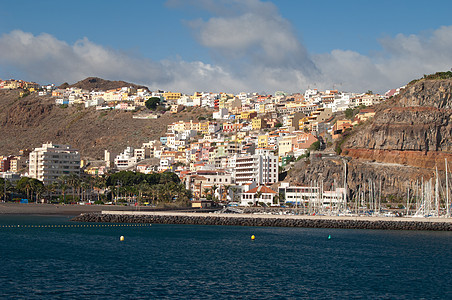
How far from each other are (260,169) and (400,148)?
3337cm

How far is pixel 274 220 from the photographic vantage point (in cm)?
8488

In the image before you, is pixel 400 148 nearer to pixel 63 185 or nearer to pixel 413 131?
pixel 413 131

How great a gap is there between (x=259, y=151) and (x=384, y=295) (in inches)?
5004

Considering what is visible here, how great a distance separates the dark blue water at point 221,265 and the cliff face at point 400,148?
191 ft

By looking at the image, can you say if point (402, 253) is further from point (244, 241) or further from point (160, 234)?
point (160, 234)

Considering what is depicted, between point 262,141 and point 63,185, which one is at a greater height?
point 262,141

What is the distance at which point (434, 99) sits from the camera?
13600cm

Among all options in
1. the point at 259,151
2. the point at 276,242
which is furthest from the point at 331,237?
the point at 259,151

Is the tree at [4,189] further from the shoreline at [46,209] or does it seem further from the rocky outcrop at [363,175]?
the rocky outcrop at [363,175]

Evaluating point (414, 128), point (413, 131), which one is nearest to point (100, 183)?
point (413, 131)

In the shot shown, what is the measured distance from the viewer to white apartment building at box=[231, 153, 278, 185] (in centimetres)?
14362

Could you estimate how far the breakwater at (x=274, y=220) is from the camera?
259 ft

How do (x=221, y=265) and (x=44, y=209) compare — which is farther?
(x=44, y=209)

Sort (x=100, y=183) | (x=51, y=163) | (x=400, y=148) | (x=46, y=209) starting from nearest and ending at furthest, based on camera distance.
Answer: (x=46, y=209)
(x=400, y=148)
(x=100, y=183)
(x=51, y=163)
